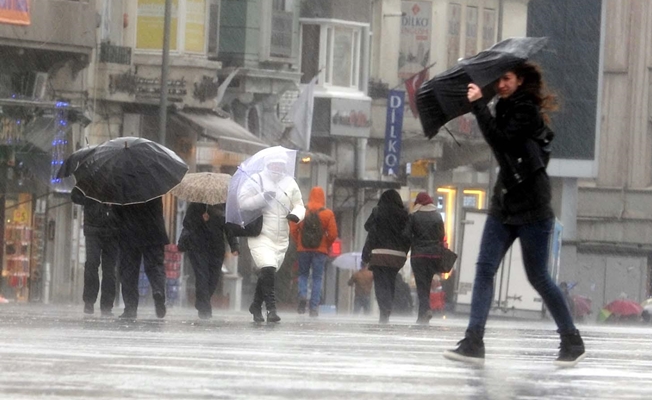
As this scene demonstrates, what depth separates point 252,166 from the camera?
19172mm

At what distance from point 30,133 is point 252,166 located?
1808cm

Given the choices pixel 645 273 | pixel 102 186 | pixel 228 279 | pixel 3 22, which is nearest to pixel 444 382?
pixel 102 186

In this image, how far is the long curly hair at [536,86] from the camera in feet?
35.8

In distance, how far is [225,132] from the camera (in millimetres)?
40156

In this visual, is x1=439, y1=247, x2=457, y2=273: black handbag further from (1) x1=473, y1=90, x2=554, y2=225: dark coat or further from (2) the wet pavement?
(1) x1=473, y1=90, x2=554, y2=225: dark coat

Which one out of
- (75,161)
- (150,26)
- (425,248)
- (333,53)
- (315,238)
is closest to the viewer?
(75,161)

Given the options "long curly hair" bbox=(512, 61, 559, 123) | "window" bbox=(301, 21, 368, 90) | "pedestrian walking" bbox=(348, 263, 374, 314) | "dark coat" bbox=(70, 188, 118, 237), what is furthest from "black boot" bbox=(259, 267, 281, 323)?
"window" bbox=(301, 21, 368, 90)

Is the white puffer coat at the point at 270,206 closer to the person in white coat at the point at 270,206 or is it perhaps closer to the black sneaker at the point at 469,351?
the person in white coat at the point at 270,206

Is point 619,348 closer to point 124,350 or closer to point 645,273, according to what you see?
point 124,350

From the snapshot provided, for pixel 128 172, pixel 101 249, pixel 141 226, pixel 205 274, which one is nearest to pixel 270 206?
pixel 141 226

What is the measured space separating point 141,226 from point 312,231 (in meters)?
6.40

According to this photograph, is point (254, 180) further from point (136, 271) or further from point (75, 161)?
point (75, 161)

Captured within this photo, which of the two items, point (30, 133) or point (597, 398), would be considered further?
point (30, 133)

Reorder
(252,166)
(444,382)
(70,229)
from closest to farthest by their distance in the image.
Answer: (444,382)
(252,166)
(70,229)
